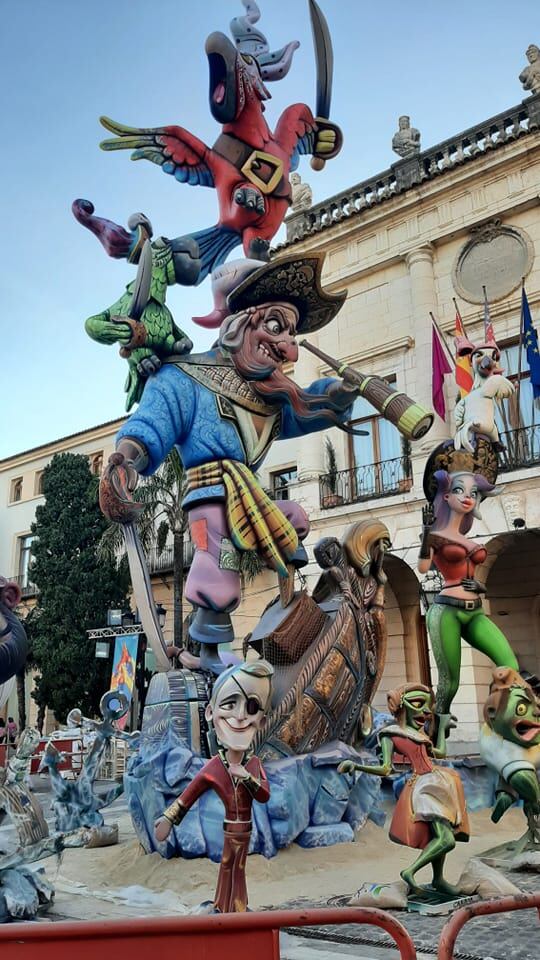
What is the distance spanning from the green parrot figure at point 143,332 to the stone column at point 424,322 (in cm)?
812

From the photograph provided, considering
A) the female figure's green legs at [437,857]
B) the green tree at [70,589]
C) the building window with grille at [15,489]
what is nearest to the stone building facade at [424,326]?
the green tree at [70,589]

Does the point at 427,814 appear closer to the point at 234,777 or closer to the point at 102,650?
the point at 234,777

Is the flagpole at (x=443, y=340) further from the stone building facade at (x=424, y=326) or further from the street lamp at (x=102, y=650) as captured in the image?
the street lamp at (x=102, y=650)

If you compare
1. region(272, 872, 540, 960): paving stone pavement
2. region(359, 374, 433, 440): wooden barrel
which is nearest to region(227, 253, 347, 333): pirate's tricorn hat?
region(359, 374, 433, 440): wooden barrel

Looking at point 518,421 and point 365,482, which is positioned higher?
point 518,421

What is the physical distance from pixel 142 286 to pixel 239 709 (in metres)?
3.98

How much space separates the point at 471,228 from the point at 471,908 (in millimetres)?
14010

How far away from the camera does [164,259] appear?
6902 millimetres

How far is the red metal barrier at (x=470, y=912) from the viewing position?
1.90 m

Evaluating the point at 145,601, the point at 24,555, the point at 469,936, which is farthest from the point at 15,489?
the point at 469,936

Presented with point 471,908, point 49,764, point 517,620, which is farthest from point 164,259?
point 517,620

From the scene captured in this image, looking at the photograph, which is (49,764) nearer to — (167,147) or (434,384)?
(167,147)

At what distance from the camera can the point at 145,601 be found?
6031 mm

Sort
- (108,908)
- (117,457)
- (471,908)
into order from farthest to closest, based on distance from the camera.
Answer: (117,457) → (108,908) → (471,908)
